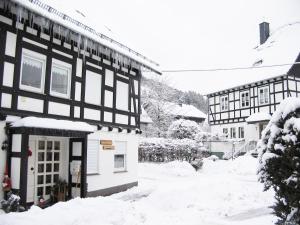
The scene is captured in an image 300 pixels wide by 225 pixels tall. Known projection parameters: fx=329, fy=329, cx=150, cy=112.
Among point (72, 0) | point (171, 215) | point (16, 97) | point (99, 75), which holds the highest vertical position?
point (72, 0)

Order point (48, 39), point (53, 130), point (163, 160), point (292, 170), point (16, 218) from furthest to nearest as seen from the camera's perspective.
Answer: point (163, 160)
point (48, 39)
point (53, 130)
point (16, 218)
point (292, 170)

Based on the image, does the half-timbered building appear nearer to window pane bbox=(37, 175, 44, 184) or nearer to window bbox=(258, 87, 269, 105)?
window bbox=(258, 87, 269, 105)

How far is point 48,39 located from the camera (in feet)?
35.6

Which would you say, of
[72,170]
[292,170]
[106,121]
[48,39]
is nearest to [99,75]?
[106,121]

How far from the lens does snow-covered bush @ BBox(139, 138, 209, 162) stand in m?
23.0

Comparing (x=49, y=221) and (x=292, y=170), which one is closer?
(x=292, y=170)

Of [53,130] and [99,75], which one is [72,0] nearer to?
[99,75]

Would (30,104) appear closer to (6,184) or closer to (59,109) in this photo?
(59,109)

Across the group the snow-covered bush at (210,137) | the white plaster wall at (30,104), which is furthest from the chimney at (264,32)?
the white plaster wall at (30,104)

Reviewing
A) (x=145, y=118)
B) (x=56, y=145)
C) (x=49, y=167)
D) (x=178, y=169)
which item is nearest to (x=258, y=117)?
(x=145, y=118)

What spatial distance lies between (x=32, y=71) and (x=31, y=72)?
5 centimetres

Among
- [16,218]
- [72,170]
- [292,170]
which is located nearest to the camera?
[292,170]

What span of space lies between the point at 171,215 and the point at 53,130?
4.30 m

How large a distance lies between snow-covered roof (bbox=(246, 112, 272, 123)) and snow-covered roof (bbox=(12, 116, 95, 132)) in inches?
796
